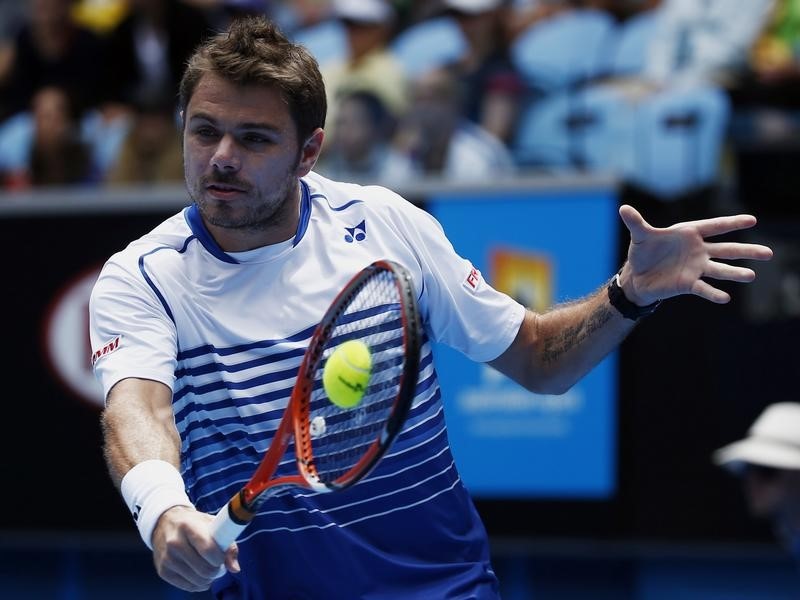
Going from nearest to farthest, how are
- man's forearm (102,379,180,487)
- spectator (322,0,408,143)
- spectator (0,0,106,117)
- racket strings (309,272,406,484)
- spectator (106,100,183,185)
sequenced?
racket strings (309,272,406,484) < man's forearm (102,379,180,487) < spectator (322,0,408,143) < spectator (106,100,183,185) < spectator (0,0,106,117)

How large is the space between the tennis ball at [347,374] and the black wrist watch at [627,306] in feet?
3.06

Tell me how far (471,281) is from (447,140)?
4973mm

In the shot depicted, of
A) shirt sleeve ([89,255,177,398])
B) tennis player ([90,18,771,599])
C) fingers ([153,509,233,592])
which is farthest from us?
tennis player ([90,18,771,599])

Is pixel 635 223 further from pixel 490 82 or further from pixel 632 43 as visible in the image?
pixel 632 43

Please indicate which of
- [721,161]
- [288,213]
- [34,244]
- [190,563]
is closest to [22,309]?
[34,244]

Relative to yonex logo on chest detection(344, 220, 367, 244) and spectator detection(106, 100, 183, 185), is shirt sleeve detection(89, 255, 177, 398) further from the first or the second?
spectator detection(106, 100, 183, 185)

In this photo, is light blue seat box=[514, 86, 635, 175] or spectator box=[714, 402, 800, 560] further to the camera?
light blue seat box=[514, 86, 635, 175]

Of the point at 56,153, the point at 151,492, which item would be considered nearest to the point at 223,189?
the point at 151,492

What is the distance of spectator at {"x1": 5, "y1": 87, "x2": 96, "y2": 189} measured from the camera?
955cm

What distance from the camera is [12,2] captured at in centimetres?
1229

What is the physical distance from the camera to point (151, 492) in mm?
2877

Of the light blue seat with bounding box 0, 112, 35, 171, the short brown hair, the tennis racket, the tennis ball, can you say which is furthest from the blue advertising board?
the tennis ball

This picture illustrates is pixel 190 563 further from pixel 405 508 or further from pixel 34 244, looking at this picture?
pixel 34 244

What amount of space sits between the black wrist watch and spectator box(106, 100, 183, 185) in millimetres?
5846
